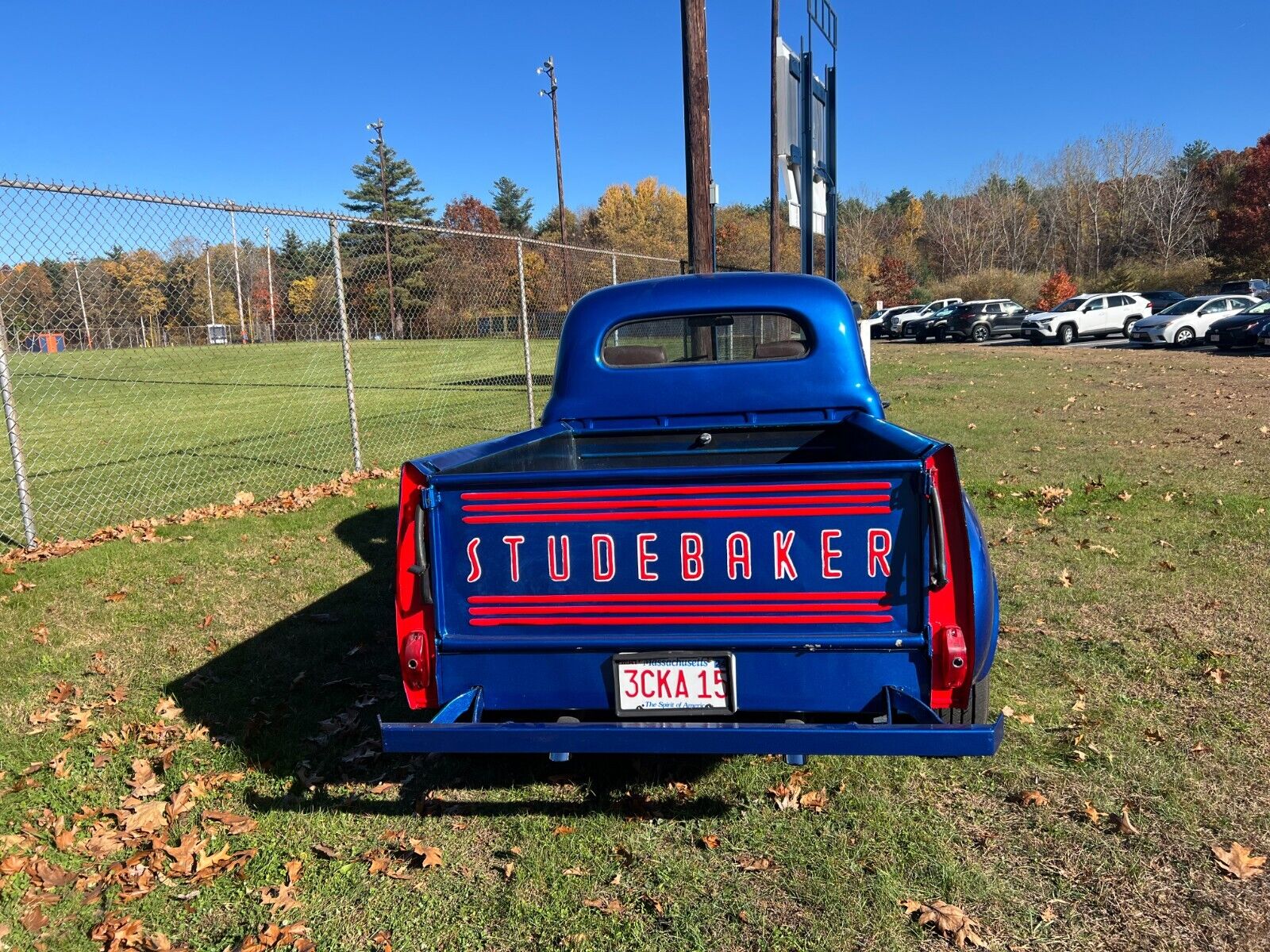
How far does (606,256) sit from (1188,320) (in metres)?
20.4

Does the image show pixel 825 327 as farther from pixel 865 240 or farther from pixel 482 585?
pixel 865 240

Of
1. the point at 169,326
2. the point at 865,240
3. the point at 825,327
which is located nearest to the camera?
the point at 825,327

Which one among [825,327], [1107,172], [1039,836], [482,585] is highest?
[1107,172]

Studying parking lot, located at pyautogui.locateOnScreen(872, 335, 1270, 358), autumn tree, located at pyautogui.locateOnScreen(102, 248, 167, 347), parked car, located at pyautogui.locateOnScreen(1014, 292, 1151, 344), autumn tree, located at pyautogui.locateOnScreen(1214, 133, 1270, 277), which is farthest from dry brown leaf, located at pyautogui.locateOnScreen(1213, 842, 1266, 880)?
autumn tree, located at pyautogui.locateOnScreen(1214, 133, 1270, 277)

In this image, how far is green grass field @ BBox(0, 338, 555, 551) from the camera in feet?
28.7

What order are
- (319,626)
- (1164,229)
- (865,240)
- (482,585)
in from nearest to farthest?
(482,585) < (319,626) < (1164,229) < (865,240)

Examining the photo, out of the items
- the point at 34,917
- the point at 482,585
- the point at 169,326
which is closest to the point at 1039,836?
the point at 482,585

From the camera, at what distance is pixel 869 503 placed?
2578 millimetres

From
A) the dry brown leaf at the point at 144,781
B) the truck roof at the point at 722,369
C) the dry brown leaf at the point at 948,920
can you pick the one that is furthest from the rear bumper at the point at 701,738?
the truck roof at the point at 722,369

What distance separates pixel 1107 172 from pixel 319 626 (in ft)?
262

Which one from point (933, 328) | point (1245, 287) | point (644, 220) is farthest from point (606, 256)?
point (644, 220)

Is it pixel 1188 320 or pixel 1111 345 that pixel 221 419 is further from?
pixel 1111 345

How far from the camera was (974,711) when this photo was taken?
3.15 meters

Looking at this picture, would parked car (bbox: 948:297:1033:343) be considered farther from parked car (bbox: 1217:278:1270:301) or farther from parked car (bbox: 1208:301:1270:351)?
parked car (bbox: 1208:301:1270:351)
